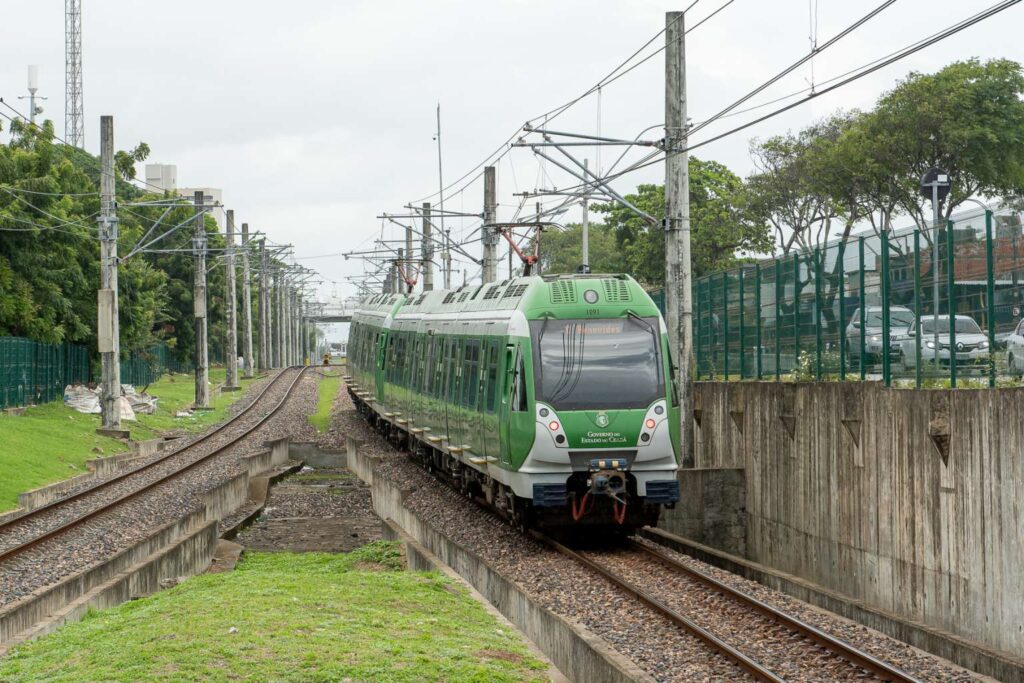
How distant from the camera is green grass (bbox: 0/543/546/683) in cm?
1070

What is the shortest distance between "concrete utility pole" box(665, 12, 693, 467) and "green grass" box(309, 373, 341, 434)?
21.6m

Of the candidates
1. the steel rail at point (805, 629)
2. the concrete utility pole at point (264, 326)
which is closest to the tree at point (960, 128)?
the steel rail at point (805, 629)

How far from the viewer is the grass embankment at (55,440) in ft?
88.9

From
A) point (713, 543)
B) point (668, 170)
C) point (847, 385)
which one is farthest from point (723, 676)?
point (668, 170)

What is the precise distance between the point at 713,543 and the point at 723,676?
11.3m

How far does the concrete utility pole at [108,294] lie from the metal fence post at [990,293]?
2575cm

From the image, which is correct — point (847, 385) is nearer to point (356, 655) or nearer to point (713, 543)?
point (713, 543)

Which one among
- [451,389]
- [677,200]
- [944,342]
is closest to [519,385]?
[944,342]

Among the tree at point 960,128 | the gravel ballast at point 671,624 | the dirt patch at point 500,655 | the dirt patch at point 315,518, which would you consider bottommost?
the dirt patch at point 315,518

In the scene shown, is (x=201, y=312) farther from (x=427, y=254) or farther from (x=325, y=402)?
(x=325, y=402)

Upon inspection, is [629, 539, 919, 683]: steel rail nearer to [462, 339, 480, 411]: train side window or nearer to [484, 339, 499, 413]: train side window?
[484, 339, 499, 413]: train side window

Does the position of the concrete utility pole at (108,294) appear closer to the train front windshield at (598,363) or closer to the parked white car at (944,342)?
the train front windshield at (598,363)

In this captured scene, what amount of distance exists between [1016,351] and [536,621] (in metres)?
6.24

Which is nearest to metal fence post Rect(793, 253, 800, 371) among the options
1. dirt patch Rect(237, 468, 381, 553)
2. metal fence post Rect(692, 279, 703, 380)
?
metal fence post Rect(692, 279, 703, 380)
